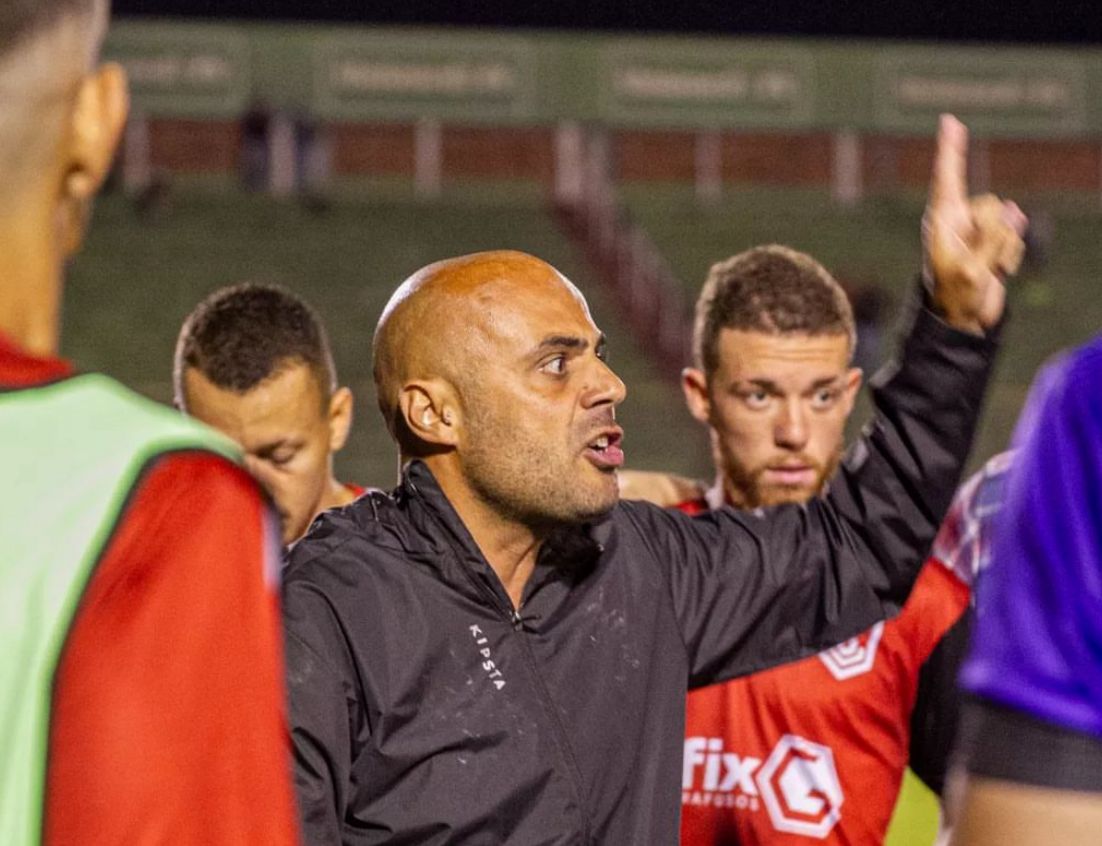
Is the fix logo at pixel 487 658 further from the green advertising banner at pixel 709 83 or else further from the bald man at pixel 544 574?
the green advertising banner at pixel 709 83

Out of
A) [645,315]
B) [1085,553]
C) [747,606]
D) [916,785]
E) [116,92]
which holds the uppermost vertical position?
[116,92]

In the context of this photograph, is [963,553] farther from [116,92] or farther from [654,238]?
[654,238]

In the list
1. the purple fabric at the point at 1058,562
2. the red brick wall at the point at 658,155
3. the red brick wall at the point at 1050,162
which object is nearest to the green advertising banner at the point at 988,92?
the red brick wall at the point at 658,155

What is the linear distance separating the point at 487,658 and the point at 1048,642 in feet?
4.52

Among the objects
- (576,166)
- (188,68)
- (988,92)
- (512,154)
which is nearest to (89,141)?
(188,68)

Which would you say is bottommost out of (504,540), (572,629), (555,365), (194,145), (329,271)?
(329,271)

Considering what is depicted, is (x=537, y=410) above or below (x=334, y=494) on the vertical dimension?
above

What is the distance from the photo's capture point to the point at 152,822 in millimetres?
1082

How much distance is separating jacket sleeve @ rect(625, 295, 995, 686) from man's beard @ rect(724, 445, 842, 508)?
876 millimetres

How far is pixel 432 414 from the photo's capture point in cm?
277

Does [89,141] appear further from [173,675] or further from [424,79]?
[424,79]

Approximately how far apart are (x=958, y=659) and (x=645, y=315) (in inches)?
612

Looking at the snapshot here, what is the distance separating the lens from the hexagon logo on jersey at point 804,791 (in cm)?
329

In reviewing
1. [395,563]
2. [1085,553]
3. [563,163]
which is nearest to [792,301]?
[395,563]
